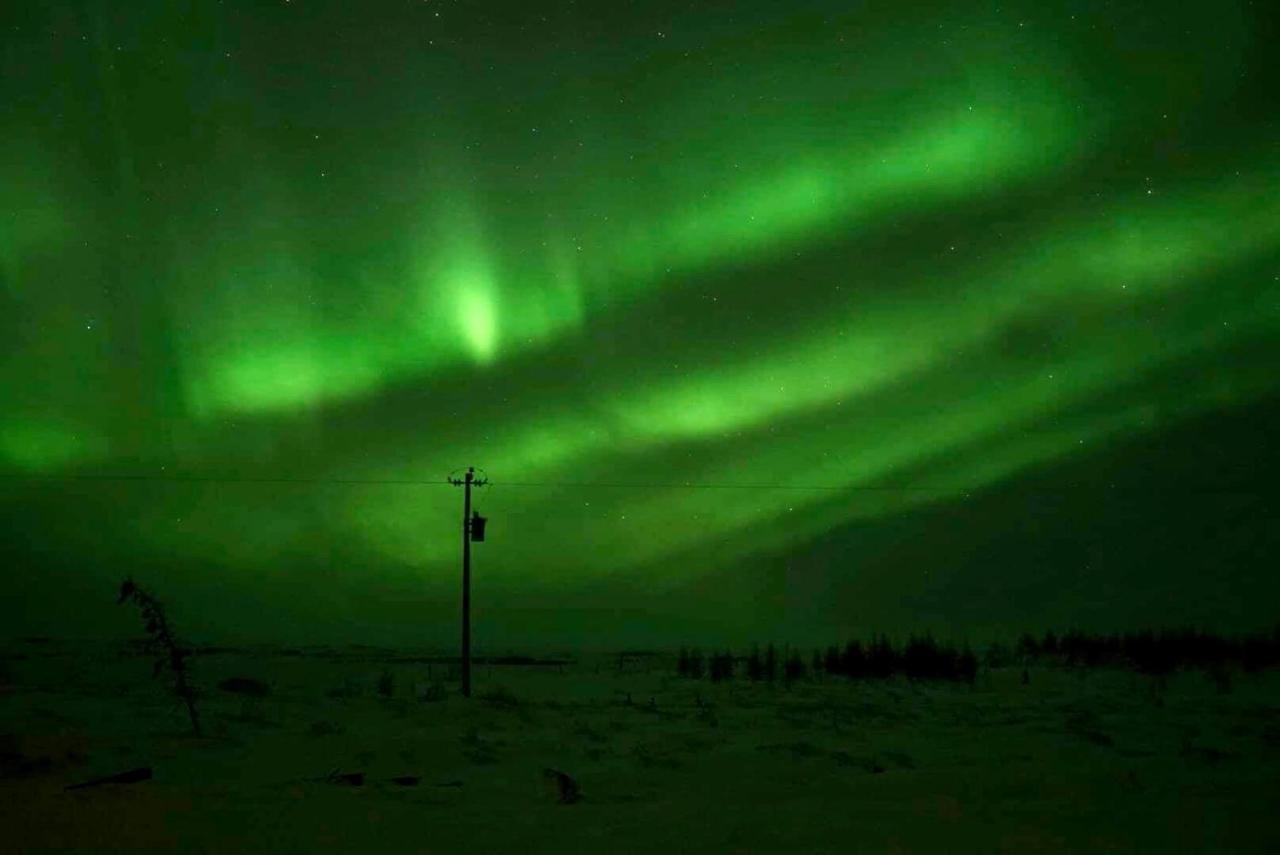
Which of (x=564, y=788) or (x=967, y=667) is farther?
(x=967, y=667)

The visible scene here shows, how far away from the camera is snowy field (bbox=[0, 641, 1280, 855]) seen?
27.2ft

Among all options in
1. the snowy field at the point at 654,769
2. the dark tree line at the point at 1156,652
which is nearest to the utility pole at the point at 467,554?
the snowy field at the point at 654,769

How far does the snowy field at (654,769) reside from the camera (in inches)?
327

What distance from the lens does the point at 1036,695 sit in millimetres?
28891

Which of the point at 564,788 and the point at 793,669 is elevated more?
the point at 564,788

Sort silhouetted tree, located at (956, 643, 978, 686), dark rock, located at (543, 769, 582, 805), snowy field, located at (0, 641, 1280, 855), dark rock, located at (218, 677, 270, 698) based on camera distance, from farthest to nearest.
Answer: silhouetted tree, located at (956, 643, 978, 686), dark rock, located at (218, 677, 270, 698), dark rock, located at (543, 769, 582, 805), snowy field, located at (0, 641, 1280, 855)

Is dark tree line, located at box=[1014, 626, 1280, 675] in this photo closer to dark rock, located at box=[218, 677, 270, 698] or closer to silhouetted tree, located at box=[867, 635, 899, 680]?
silhouetted tree, located at box=[867, 635, 899, 680]

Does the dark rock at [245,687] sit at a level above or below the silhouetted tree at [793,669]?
above

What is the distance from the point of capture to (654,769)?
50.2ft

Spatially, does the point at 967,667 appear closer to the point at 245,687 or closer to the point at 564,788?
the point at 245,687

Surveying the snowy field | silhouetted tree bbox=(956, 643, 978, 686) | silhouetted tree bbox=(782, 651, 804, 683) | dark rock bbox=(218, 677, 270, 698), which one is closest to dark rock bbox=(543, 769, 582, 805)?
the snowy field

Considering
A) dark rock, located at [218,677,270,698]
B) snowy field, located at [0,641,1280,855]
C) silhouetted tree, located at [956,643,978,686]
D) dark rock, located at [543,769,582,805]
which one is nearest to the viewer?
snowy field, located at [0,641,1280,855]

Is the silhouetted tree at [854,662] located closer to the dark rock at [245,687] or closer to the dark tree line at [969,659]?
the dark tree line at [969,659]

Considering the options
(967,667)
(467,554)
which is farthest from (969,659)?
(467,554)
